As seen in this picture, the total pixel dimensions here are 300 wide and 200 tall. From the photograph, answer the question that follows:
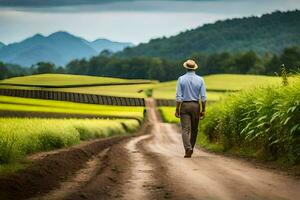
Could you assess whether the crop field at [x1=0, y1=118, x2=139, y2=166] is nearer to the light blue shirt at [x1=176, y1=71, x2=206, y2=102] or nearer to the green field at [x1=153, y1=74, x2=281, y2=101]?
the light blue shirt at [x1=176, y1=71, x2=206, y2=102]

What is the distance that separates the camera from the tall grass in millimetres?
14914

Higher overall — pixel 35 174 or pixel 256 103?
pixel 256 103

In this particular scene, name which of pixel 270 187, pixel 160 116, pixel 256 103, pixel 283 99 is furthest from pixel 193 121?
pixel 160 116

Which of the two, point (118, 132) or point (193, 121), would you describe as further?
point (118, 132)

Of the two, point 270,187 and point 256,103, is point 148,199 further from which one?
point 256,103

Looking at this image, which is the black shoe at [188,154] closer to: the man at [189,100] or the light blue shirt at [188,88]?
the man at [189,100]

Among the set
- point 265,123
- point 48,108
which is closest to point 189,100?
point 265,123

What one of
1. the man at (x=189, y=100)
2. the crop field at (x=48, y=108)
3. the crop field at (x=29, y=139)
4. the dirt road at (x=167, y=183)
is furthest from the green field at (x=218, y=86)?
the dirt road at (x=167, y=183)

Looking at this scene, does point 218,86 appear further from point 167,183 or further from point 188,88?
point 167,183

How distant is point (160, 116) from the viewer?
98.6 m

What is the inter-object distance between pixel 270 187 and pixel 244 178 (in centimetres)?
128

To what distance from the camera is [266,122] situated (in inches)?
668

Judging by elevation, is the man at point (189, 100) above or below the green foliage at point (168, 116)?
above

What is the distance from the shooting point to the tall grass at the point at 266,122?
48.9 ft
